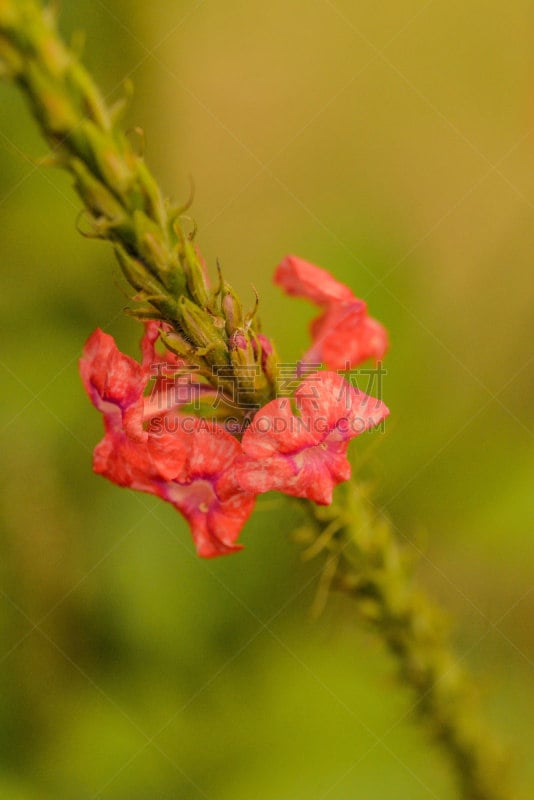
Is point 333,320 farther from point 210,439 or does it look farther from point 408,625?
point 408,625

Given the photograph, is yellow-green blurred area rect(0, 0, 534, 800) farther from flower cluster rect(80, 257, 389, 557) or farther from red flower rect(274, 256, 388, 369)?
flower cluster rect(80, 257, 389, 557)

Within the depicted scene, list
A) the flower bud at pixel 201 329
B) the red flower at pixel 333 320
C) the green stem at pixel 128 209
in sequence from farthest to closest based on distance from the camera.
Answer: the red flower at pixel 333 320 < the flower bud at pixel 201 329 < the green stem at pixel 128 209

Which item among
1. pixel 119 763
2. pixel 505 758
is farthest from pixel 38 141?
pixel 505 758

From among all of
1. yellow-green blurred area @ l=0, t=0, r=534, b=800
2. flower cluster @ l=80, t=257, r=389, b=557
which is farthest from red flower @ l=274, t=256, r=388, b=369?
yellow-green blurred area @ l=0, t=0, r=534, b=800

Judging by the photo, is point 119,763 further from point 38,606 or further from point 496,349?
point 496,349

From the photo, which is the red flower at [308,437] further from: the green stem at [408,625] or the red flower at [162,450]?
the green stem at [408,625]

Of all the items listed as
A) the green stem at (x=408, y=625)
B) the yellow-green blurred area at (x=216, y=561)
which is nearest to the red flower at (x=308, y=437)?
the green stem at (x=408, y=625)
